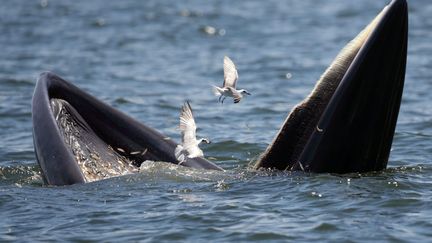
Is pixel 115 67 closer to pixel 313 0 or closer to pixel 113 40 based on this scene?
pixel 113 40

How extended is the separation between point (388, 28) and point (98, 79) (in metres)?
8.73

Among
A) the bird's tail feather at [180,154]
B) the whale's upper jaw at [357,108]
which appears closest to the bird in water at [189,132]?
the bird's tail feather at [180,154]

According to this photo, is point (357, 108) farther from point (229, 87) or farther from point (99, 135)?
point (99, 135)

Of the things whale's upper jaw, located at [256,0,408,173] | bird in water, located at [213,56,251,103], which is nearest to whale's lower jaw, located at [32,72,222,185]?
bird in water, located at [213,56,251,103]

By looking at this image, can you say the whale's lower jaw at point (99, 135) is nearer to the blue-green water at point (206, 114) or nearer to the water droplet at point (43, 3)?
the blue-green water at point (206, 114)

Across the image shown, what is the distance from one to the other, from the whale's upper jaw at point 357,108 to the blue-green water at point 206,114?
18 cm

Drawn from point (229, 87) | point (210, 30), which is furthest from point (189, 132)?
point (210, 30)

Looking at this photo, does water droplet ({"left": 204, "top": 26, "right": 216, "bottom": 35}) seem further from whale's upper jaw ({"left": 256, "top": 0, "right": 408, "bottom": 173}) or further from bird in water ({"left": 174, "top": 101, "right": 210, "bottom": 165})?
whale's upper jaw ({"left": 256, "top": 0, "right": 408, "bottom": 173})

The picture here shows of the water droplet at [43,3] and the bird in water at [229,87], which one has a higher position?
the water droplet at [43,3]

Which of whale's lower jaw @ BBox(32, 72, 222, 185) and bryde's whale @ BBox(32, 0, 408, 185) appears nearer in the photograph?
bryde's whale @ BBox(32, 0, 408, 185)

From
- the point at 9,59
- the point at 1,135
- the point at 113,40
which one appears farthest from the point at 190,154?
the point at 113,40

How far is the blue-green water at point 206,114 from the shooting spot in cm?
665

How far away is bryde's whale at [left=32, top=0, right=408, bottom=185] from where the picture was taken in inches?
264

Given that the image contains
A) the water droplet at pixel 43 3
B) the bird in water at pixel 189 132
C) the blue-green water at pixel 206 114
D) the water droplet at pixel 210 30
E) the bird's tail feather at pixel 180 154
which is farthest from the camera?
the water droplet at pixel 43 3
